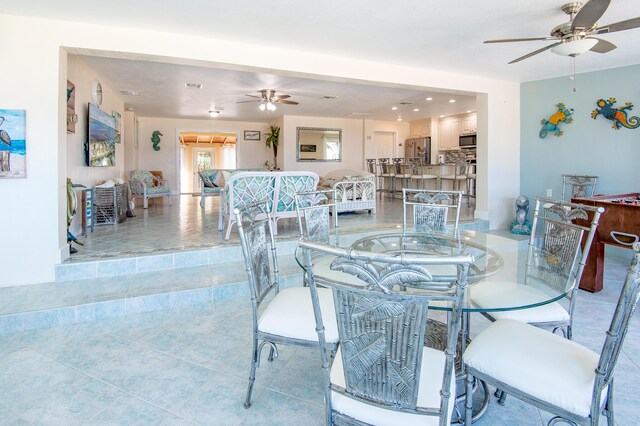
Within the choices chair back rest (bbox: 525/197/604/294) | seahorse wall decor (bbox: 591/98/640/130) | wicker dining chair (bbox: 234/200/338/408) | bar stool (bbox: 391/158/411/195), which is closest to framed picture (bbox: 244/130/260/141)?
bar stool (bbox: 391/158/411/195)

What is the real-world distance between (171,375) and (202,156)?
14.4 m

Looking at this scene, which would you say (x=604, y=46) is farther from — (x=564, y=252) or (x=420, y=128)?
(x=420, y=128)

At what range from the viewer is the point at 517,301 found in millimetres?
1664

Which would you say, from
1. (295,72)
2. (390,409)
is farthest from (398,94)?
(390,409)

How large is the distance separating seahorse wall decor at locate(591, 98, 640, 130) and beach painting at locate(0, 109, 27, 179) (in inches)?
252

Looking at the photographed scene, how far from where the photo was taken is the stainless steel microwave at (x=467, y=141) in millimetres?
8907

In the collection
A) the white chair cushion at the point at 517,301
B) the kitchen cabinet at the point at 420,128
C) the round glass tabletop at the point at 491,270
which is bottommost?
the white chair cushion at the point at 517,301

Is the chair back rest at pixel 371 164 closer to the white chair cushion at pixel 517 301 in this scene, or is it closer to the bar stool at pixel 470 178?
the bar stool at pixel 470 178

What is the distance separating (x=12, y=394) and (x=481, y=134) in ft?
19.1

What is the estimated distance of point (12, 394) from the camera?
1.80 metres

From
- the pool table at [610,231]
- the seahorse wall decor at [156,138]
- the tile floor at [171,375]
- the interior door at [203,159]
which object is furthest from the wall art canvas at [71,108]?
the interior door at [203,159]

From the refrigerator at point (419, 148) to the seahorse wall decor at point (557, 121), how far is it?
176 inches

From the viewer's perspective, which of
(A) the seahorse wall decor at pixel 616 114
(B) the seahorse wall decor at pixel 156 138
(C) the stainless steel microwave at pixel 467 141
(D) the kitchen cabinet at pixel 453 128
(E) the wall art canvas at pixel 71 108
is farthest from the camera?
(B) the seahorse wall decor at pixel 156 138

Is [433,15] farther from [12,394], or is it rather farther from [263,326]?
[12,394]
